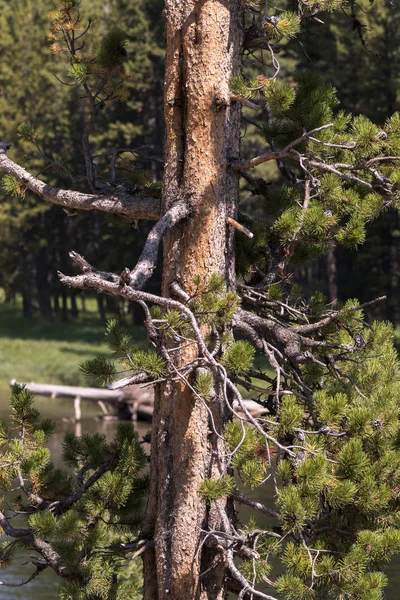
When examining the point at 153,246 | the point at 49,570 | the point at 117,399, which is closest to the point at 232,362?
the point at 153,246

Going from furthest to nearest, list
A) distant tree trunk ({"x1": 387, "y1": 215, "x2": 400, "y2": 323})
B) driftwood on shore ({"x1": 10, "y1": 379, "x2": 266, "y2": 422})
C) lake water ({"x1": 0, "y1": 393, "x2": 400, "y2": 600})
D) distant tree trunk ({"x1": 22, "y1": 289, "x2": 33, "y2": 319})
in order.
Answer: distant tree trunk ({"x1": 22, "y1": 289, "x2": 33, "y2": 319}) < distant tree trunk ({"x1": 387, "y1": 215, "x2": 400, "y2": 323}) < driftwood on shore ({"x1": 10, "y1": 379, "x2": 266, "y2": 422}) < lake water ({"x1": 0, "y1": 393, "x2": 400, "y2": 600})

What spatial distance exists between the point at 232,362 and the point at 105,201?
1.66 meters

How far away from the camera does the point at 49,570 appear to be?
13.7 meters

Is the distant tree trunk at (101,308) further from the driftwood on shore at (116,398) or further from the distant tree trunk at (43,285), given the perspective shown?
the driftwood on shore at (116,398)

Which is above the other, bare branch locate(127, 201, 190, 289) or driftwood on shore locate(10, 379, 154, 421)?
bare branch locate(127, 201, 190, 289)

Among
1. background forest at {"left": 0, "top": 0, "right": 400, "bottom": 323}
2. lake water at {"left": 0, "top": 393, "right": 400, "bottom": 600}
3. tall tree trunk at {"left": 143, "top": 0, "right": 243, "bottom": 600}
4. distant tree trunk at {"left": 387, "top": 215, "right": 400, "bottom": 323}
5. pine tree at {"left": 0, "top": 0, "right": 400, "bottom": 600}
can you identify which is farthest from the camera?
distant tree trunk at {"left": 387, "top": 215, "right": 400, "bottom": 323}

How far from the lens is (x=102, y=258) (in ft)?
138

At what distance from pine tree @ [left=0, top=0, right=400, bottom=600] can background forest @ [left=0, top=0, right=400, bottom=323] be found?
75.3ft

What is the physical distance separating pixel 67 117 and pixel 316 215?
38135mm

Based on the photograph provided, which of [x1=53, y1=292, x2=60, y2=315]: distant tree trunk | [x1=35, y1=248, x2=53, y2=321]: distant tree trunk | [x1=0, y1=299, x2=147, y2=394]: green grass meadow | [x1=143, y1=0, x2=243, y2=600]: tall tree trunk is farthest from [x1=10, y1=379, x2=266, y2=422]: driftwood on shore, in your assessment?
[x1=53, y1=292, x2=60, y2=315]: distant tree trunk

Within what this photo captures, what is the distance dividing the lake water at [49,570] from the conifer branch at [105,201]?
2201mm

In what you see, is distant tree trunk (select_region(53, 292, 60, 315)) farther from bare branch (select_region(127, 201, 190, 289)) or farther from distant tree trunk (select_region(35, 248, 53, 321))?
bare branch (select_region(127, 201, 190, 289))

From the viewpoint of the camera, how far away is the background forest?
3088cm

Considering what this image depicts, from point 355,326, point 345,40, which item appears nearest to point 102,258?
point 345,40
